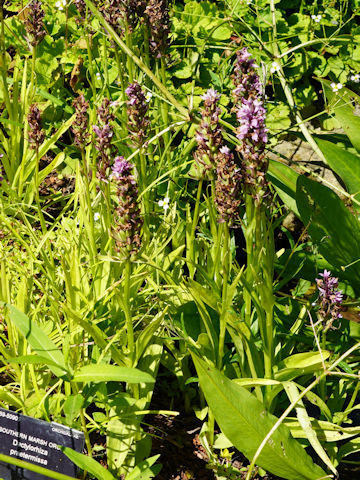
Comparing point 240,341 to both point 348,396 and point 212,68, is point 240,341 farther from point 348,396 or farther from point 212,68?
point 212,68

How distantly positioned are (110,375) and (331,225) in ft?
3.68

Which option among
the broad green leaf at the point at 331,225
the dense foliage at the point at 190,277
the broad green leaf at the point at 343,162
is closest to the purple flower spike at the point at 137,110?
the dense foliage at the point at 190,277

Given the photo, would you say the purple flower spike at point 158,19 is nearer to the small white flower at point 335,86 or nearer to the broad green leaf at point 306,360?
the small white flower at point 335,86

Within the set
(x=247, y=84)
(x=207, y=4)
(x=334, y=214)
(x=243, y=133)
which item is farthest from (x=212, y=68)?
(x=243, y=133)

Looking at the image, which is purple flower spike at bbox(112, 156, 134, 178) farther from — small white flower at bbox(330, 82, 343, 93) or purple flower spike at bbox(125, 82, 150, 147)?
small white flower at bbox(330, 82, 343, 93)

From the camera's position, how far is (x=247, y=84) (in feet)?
5.23

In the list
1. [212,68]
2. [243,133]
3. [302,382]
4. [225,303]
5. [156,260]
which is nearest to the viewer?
[243,133]

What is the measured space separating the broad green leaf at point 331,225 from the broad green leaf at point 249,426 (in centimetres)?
76

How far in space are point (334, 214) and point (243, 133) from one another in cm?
97

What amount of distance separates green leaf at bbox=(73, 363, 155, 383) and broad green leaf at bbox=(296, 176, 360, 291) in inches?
38.1

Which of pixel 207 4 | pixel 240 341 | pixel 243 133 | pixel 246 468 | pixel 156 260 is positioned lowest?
pixel 246 468

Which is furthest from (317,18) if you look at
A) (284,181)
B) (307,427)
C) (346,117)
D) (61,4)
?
(307,427)

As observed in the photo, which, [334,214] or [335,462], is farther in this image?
[334,214]

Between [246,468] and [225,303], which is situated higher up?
[225,303]
